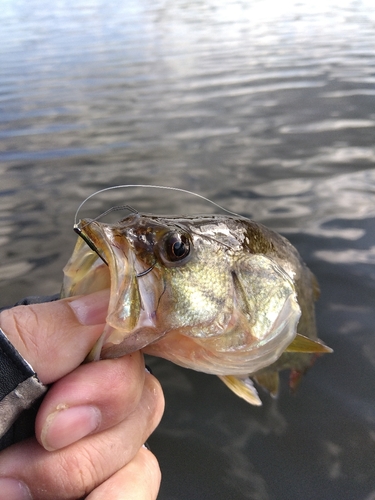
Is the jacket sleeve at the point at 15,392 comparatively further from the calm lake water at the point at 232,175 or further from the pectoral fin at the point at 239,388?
the calm lake water at the point at 232,175

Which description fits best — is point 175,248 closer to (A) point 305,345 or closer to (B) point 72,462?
(A) point 305,345

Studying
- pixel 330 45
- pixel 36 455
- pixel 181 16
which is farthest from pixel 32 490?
pixel 181 16

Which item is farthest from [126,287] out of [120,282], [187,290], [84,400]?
[84,400]

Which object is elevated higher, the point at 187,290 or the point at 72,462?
the point at 187,290

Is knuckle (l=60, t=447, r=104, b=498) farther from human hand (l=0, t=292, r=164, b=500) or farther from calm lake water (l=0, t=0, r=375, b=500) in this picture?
calm lake water (l=0, t=0, r=375, b=500)

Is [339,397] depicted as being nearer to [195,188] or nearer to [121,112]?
[195,188]

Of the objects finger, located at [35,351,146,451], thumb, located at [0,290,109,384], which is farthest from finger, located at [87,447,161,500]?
thumb, located at [0,290,109,384]

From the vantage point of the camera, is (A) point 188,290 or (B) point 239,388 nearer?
(A) point 188,290

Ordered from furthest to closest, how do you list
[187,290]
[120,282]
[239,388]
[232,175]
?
[232,175], [239,388], [187,290], [120,282]
